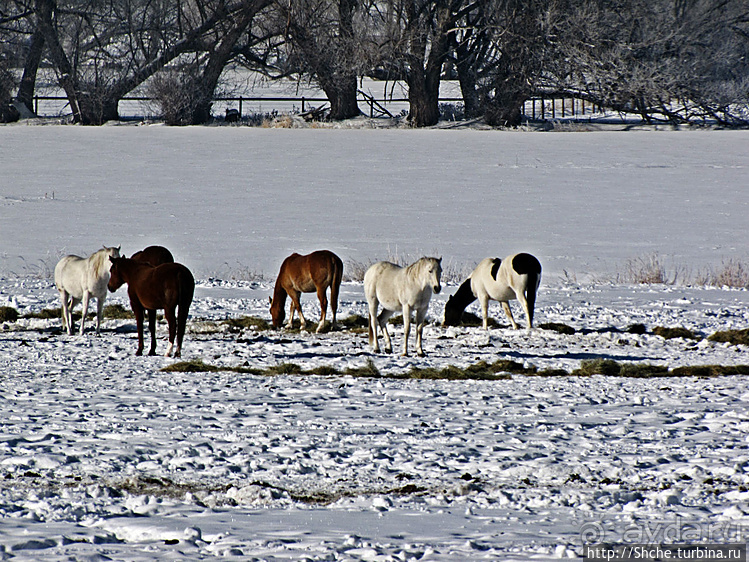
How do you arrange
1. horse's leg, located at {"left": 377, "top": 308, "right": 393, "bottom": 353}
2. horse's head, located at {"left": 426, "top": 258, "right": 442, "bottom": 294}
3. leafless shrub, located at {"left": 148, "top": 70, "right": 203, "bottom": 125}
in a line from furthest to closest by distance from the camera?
leafless shrub, located at {"left": 148, "top": 70, "right": 203, "bottom": 125}, horse's leg, located at {"left": 377, "top": 308, "right": 393, "bottom": 353}, horse's head, located at {"left": 426, "top": 258, "right": 442, "bottom": 294}

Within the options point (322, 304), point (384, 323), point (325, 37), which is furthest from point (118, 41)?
point (384, 323)

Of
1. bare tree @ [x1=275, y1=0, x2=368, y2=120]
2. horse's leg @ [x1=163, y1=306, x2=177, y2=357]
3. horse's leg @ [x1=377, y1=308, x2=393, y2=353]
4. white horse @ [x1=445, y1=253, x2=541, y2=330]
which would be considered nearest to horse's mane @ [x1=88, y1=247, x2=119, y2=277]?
horse's leg @ [x1=163, y1=306, x2=177, y2=357]

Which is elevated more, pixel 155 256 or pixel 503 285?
pixel 155 256

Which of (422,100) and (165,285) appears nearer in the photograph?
(165,285)

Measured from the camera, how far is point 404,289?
1110 cm

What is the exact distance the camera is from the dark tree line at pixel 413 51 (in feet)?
174

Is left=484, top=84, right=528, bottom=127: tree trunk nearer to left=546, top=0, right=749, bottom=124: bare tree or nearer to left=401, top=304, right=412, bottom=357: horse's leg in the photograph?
left=546, top=0, right=749, bottom=124: bare tree

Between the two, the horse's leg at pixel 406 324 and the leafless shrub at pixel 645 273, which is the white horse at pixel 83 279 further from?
the leafless shrub at pixel 645 273

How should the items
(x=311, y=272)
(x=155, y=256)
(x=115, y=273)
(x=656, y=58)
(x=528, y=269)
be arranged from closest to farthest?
(x=115, y=273)
(x=155, y=256)
(x=528, y=269)
(x=311, y=272)
(x=656, y=58)

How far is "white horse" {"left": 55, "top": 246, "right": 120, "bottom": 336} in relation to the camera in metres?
12.0

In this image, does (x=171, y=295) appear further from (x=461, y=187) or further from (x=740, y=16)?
(x=740, y=16)

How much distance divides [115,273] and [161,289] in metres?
0.93

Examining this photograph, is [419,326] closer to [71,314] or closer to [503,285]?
[503,285]

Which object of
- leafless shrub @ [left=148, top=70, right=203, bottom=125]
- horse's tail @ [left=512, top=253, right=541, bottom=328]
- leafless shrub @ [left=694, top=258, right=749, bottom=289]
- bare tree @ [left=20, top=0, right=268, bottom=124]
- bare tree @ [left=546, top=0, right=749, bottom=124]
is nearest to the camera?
horse's tail @ [left=512, top=253, right=541, bottom=328]
